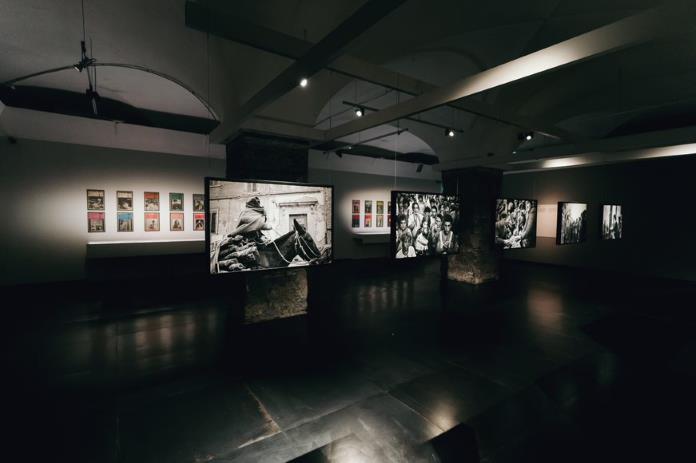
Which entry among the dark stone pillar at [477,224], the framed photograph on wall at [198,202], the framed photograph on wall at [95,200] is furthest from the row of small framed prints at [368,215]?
the framed photograph on wall at [95,200]

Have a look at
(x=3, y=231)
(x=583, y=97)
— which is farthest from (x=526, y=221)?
(x=3, y=231)

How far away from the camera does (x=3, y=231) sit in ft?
24.7

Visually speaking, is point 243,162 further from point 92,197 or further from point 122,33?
point 92,197

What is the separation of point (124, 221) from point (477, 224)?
Result: 9772mm

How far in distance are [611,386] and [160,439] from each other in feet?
15.2

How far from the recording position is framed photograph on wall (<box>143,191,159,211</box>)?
8915mm

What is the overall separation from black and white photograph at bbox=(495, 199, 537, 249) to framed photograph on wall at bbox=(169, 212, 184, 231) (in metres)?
8.90

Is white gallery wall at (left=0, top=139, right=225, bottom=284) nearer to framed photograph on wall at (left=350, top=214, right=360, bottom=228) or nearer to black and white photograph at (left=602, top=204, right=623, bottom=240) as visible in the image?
framed photograph on wall at (left=350, top=214, right=360, bottom=228)

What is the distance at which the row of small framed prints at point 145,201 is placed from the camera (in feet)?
27.3

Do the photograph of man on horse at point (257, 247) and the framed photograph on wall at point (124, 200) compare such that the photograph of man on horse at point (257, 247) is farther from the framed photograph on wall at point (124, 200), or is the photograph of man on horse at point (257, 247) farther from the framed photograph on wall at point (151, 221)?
the framed photograph on wall at point (124, 200)

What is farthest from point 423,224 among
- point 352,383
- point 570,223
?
point 570,223

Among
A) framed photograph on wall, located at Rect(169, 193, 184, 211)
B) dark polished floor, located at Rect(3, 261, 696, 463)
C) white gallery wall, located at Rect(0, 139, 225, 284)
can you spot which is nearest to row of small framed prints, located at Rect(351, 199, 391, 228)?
framed photograph on wall, located at Rect(169, 193, 184, 211)

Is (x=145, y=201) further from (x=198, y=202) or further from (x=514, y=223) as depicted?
(x=514, y=223)

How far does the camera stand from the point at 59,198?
8.00 metres
